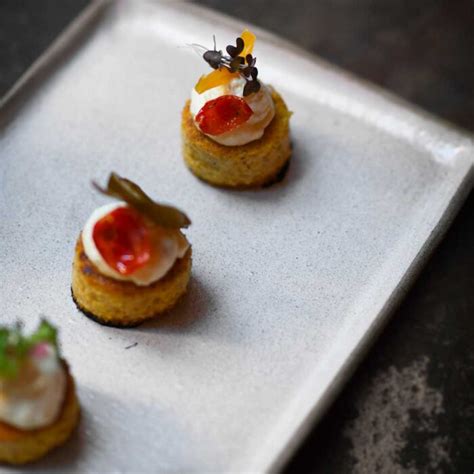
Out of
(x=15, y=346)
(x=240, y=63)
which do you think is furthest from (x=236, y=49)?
(x=15, y=346)

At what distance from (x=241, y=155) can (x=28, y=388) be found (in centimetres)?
161

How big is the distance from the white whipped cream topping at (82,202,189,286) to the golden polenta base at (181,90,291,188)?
67 centimetres

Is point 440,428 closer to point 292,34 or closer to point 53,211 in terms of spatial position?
point 53,211

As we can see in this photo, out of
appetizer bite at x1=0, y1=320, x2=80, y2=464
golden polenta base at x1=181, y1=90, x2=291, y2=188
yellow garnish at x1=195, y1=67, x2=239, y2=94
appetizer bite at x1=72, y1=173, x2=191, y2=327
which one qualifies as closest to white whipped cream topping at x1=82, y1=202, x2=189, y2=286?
appetizer bite at x1=72, y1=173, x2=191, y2=327

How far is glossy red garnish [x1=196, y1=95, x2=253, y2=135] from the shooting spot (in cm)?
409

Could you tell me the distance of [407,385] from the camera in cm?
389

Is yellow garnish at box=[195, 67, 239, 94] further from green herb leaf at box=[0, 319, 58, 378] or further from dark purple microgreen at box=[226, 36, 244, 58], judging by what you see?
green herb leaf at box=[0, 319, 58, 378]

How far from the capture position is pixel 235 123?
4098 millimetres

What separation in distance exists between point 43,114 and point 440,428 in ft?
8.45

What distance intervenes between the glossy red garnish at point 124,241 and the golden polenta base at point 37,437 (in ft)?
1.71

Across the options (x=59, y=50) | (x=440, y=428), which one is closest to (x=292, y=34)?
(x=59, y=50)

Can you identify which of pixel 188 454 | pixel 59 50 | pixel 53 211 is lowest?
pixel 188 454

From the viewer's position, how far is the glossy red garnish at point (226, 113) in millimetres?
4086

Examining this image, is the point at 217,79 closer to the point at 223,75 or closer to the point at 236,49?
the point at 223,75
